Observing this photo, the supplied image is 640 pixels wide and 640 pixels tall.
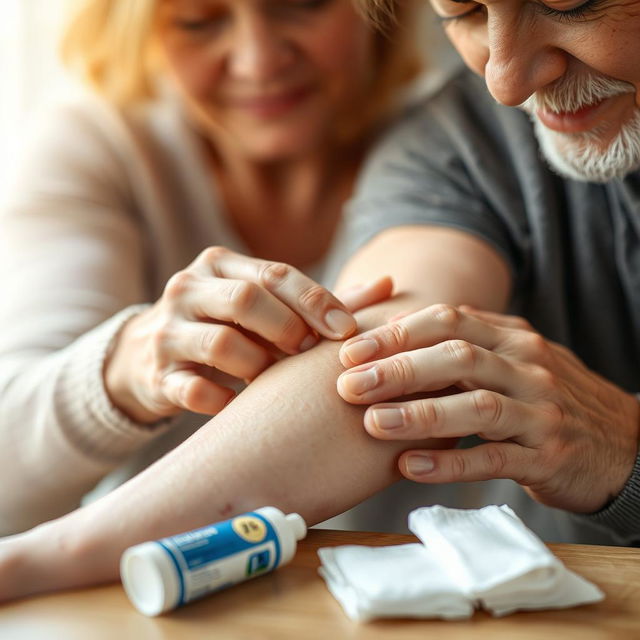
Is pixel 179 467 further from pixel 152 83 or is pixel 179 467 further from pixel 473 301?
pixel 152 83

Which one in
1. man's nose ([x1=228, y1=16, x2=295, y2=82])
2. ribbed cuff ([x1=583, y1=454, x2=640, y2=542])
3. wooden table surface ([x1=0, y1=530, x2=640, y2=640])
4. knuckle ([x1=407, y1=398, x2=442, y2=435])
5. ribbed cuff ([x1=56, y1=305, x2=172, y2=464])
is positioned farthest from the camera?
man's nose ([x1=228, y1=16, x2=295, y2=82])

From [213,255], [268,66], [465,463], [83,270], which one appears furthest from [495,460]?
[268,66]

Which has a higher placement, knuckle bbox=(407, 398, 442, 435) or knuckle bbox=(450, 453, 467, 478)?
knuckle bbox=(407, 398, 442, 435)

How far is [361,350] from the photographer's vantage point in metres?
0.85

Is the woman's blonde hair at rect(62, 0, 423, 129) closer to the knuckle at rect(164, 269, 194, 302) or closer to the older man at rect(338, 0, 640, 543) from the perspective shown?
the older man at rect(338, 0, 640, 543)

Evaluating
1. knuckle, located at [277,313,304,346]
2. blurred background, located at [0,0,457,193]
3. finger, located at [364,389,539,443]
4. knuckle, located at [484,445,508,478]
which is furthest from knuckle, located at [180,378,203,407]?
blurred background, located at [0,0,457,193]

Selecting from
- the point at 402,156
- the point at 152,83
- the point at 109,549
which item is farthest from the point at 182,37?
the point at 109,549

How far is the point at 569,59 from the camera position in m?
0.89

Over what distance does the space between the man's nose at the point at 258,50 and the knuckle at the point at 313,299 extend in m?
0.70

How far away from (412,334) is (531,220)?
0.48 metres

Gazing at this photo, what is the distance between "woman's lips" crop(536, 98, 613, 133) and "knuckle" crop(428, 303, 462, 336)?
0.28m

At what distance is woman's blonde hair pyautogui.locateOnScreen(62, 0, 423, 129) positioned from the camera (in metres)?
1.56

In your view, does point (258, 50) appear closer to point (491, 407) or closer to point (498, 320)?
point (498, 320)

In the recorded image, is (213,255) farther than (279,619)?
Yes
